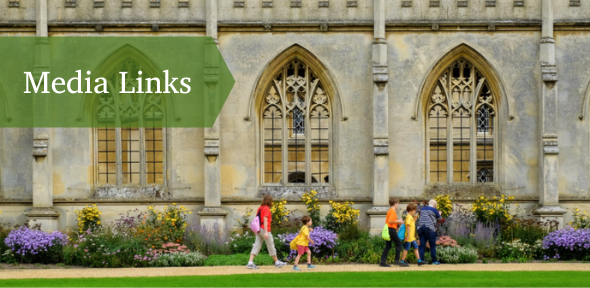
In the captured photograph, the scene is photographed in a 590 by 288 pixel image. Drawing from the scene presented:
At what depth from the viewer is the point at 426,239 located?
627 inches

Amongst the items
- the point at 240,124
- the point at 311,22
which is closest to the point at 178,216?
the point at 240,124

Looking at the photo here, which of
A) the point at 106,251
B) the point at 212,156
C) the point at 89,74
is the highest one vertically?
the point at 89,74

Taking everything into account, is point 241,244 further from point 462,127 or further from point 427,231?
point 462,127

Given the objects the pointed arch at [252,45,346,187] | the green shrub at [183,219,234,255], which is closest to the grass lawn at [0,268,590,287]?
the green shrub at [183,219,234,255]

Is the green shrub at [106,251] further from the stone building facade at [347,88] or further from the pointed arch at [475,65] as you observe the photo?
the pointed arch at [475,65]

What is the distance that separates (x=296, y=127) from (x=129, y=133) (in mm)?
4606

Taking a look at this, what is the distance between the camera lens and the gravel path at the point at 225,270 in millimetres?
14818

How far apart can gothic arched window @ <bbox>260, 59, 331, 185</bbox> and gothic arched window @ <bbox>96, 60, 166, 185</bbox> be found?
293cm

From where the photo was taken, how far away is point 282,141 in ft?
65.6

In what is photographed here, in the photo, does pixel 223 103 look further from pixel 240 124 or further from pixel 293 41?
Result: pixel 293 41

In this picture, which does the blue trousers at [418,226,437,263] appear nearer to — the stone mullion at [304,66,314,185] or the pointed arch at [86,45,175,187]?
the stone mullion at [304,66,314,185]

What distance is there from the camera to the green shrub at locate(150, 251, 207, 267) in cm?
1639

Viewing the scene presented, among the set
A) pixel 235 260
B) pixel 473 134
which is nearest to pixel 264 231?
pixel 235 260

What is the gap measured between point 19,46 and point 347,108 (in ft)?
29.4
